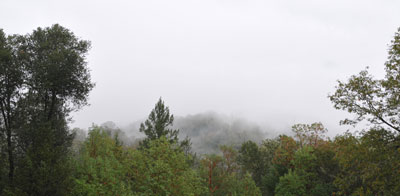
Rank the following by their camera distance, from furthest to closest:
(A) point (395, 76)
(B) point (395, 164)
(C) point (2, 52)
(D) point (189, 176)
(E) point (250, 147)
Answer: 1. (E) point (250, 147)
2. (D) point (189, 176)
3. (C) point (2, 52)
4. (A) point (395, 76)
5. (B) point (395, 164)

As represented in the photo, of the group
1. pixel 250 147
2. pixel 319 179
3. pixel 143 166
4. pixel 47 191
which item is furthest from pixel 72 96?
pixel 250 147

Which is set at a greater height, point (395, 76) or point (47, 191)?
point (395, 76)

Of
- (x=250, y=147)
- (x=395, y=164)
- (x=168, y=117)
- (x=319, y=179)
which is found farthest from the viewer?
(x=250, y=147)

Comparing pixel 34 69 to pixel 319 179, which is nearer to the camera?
pixel 34 69

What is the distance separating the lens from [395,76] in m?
14.4

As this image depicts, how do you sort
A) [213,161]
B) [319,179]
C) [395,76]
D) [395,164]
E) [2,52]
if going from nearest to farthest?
[395,164]
[395,76]
[2,52]
[213,161]
[319,179]

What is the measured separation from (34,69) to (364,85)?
23399 mm

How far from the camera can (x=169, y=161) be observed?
20.8 metres

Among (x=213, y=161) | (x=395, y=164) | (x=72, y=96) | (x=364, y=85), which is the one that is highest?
(x=72, y=96)

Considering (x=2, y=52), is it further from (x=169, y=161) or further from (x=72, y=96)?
(x=169, y=161)

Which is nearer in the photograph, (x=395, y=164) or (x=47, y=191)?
(x=395, y=164)

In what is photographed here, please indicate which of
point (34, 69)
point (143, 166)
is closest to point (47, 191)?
point (143, 166)

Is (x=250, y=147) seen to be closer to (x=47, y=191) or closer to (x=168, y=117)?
(x=168, y=117)

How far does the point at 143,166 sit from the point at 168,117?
18.1 meters
